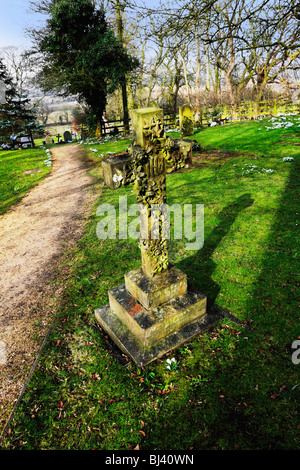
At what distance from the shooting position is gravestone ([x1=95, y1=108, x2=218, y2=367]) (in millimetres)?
2883

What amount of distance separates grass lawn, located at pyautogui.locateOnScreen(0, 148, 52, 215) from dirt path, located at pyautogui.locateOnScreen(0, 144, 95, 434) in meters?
0.69

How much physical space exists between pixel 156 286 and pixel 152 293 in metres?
0.12

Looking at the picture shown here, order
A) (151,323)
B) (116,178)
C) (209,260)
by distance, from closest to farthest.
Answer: (116,178) → (151,323) → (209,260)

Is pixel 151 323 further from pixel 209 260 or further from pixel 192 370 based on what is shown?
pixel 209 260

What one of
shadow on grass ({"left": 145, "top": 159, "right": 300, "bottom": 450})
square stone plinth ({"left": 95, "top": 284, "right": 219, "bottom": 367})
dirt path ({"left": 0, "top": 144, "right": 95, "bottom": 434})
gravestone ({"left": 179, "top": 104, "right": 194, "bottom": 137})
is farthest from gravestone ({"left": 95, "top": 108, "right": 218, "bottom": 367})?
gravestone ({"left": 179, "top": 104, "right": 194, "bottom": 137})

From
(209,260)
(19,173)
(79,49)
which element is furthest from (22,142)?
(209,260)

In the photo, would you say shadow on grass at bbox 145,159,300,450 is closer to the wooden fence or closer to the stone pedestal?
the stone pedestal

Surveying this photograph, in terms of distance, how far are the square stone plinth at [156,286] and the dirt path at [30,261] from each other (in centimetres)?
180

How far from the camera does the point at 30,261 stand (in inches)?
247

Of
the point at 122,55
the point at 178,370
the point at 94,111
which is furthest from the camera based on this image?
the point at 94,111

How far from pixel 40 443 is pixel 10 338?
191 cm

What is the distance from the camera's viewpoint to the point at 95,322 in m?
4.09

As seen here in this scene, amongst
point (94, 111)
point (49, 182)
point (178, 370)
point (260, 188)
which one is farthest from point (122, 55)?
point (178, 370)
